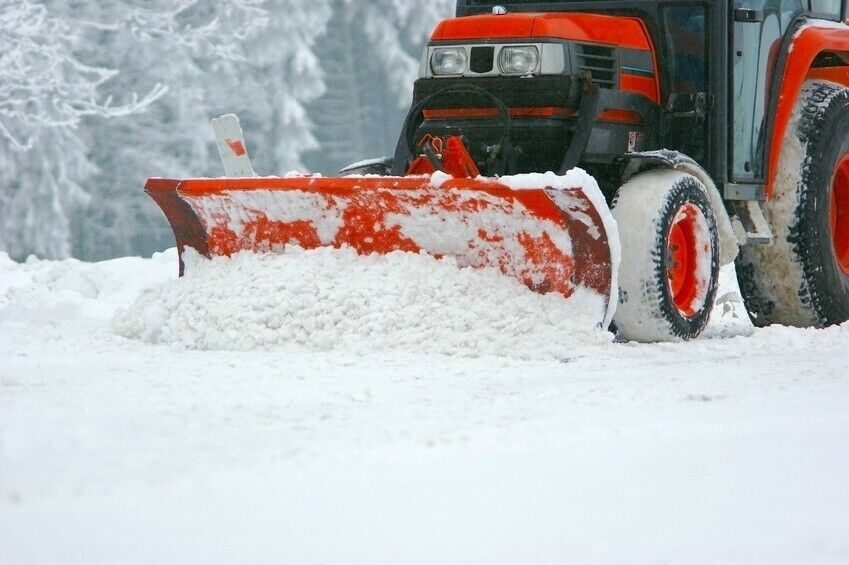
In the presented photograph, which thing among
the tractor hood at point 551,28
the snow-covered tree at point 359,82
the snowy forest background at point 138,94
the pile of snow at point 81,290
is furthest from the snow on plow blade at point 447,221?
the snow-covered tree at point 359,82

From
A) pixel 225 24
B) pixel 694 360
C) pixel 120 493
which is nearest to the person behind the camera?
pixel 120 493

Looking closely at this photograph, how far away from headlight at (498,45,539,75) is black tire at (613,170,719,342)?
0.64m

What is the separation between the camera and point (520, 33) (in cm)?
570

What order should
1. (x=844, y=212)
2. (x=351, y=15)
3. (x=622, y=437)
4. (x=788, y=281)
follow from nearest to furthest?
(x=622, y=437), (x=788, y=281), (x=844, y=212), (x=351, y=15)

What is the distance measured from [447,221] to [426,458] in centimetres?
253

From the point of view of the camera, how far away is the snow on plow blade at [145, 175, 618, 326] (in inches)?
204

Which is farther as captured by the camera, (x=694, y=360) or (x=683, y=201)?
(x=683, y=201)

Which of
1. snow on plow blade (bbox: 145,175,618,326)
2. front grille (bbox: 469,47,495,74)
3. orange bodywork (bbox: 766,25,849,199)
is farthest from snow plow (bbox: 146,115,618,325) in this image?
orange bodywork (bbox: 766,25,849,199)

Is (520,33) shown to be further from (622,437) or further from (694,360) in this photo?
(622,437)

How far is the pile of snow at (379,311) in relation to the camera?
5.08m

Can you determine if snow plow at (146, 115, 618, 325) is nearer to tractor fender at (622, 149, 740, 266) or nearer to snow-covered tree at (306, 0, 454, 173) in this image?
tractor fender at (622, 149, 740, 266)

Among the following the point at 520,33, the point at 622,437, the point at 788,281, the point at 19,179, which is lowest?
the point at 19,179

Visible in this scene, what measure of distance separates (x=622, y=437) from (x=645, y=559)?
0.98 m

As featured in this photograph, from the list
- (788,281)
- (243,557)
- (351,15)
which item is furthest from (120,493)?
(351,15)
